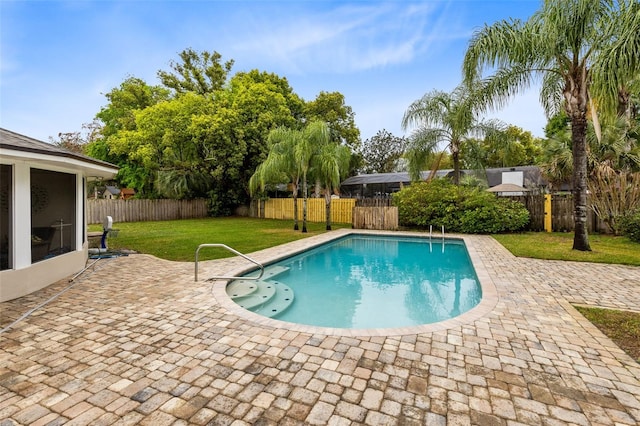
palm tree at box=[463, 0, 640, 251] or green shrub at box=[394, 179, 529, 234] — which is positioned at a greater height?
palm tree at box=[463, 0, 640, 251]

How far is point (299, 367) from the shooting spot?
112 inches

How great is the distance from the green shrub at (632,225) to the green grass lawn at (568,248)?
19 cm

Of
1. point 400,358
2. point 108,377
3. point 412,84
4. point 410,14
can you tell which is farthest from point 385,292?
point 412,84

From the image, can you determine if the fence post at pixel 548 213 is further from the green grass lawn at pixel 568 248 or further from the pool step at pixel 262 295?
the pool step at pixel 262 295

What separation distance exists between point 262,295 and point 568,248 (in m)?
8.70

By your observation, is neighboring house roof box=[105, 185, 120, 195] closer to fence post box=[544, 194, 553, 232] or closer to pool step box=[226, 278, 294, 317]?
pool step box=[226, 278, 294, 317]

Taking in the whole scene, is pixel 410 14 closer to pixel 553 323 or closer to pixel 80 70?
pixel 553 323

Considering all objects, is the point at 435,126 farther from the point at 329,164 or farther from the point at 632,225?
the point at 632,225

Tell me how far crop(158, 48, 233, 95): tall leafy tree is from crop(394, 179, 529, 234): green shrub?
21.4 meters

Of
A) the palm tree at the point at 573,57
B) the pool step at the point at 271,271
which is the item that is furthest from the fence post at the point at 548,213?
the pool step at the point at 271,271

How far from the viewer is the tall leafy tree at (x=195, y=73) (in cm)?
2712

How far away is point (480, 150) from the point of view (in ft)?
47.9

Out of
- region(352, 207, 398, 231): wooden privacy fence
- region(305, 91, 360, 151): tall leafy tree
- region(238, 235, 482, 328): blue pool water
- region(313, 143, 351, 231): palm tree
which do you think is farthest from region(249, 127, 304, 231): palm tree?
region(305, 91, 360, 151): tall leafy tree

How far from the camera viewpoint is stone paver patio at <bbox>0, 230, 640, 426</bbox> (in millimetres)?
2227
